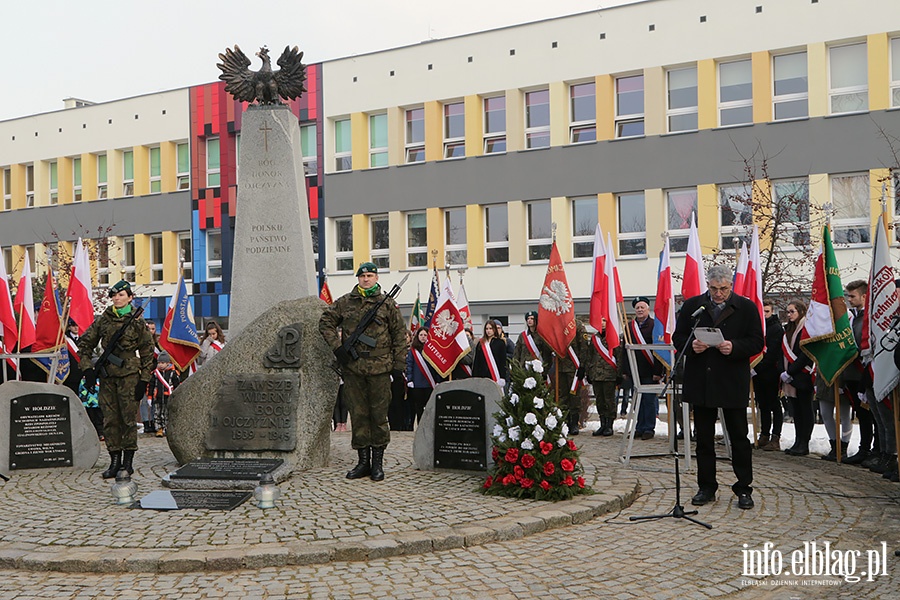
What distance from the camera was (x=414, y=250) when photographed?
28641 millimetres

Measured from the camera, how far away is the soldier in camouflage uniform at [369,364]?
29.3ft

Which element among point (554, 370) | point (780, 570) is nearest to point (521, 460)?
point (780, 570)

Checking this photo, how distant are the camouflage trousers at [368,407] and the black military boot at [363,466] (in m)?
0.09

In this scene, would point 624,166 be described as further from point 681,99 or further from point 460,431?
point 460,431

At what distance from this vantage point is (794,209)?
21094 mm

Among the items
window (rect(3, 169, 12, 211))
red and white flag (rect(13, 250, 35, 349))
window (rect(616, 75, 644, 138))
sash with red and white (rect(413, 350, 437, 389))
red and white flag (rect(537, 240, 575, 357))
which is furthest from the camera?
window (rect(3, 169, 12, 211))

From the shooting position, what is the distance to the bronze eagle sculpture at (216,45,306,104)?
1136 cm

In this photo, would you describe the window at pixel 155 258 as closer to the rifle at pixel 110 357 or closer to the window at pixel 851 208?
the window at pixel 851 208

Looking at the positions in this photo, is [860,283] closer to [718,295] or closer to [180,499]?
[718,295]

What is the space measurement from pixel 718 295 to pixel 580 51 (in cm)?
1939

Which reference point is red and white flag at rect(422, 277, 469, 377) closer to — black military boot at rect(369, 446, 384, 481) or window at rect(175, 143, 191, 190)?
black military boot at rect(369, 446, 384, 481)

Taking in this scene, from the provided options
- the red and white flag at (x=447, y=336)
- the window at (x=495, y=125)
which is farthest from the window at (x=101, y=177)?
the red and white flag at (x=447, y=336)

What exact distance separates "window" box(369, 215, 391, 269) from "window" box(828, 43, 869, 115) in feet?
44.0

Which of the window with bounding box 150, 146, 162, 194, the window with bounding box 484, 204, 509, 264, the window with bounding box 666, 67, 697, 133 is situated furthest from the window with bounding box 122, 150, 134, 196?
the window with bounding box 666, 67, 697, 133
